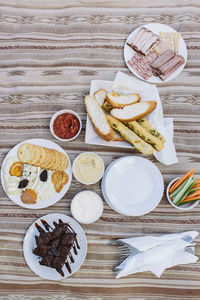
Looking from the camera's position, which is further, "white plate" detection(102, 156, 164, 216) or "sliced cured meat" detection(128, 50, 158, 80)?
"sliced cured meat" detection(128, 50, 158, 80)

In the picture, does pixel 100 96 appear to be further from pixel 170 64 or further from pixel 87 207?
pixel 87 207

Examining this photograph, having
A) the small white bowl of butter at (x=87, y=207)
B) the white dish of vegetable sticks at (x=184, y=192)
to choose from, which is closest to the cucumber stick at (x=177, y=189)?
the white dish of vegetable sticks at (x=184, y=192)

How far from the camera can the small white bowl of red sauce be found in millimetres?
A: 1522

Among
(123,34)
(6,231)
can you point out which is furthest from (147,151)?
(6,231)

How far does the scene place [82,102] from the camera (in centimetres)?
163

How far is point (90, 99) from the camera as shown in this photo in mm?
1513

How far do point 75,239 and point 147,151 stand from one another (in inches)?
24.0

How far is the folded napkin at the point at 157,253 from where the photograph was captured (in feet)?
4.63

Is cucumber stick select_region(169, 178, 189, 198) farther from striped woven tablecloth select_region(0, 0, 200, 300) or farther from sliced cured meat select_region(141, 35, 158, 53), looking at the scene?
sliced cured meat select_region(141, 35, 158, 53)

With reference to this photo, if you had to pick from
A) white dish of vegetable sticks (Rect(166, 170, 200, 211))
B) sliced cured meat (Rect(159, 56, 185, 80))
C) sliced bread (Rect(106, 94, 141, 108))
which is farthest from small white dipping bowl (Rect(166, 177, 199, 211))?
sliced cured meat (Rect(159, 56, 185, 80))

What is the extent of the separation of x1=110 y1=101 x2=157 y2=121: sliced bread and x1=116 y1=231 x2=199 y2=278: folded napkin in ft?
2.14

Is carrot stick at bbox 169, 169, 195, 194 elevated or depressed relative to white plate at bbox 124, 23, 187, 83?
depressed

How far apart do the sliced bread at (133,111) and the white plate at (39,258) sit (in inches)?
24.5

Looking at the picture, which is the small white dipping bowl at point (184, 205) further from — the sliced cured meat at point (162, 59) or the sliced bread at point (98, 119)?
the sliced cured meat at point (162, 59)
